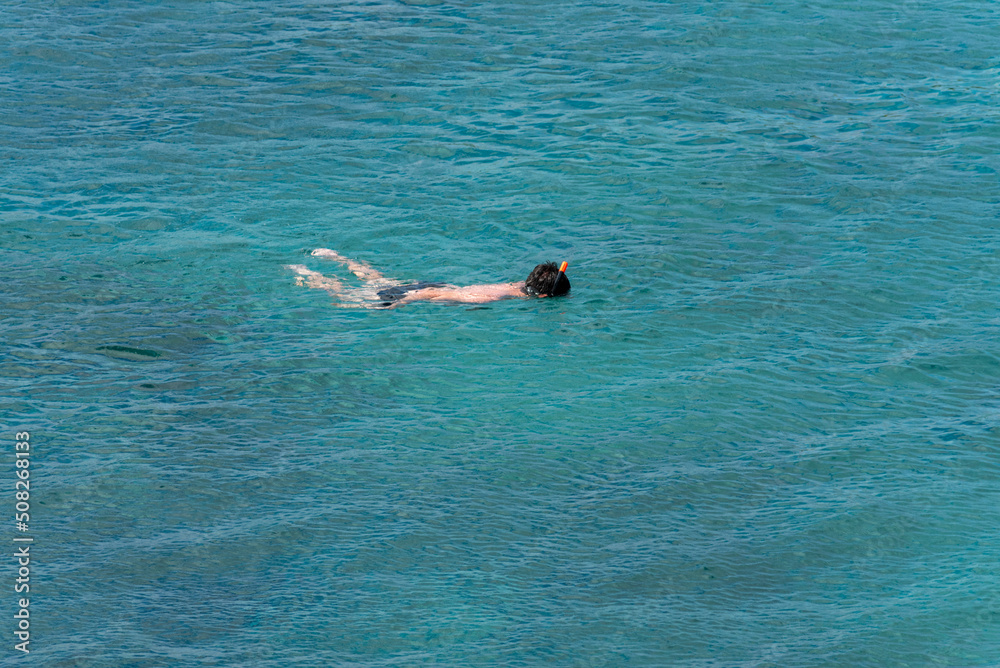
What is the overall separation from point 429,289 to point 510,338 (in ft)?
5.05

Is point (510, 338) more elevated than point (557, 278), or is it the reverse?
point (557, 278)

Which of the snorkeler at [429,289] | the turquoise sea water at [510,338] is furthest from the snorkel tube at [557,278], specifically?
the turquoise sea water at [510,338]

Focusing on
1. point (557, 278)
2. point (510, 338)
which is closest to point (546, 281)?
point (557, 278)

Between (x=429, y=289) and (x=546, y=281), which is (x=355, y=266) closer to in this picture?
(x=429, y=289)

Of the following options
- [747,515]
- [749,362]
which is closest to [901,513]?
[747,515]

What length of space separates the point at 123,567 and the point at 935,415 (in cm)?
949

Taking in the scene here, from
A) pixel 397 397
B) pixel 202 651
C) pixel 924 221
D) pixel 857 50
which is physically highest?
pixel 857 50

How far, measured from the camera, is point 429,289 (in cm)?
1510

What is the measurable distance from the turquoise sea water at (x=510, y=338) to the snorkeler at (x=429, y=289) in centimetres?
33

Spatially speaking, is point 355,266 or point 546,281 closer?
point 546,281

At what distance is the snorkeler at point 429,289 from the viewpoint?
48.4ft

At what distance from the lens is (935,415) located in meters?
12.8

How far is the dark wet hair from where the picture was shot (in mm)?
14685

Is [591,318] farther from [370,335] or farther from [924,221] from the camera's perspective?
[924,221]
